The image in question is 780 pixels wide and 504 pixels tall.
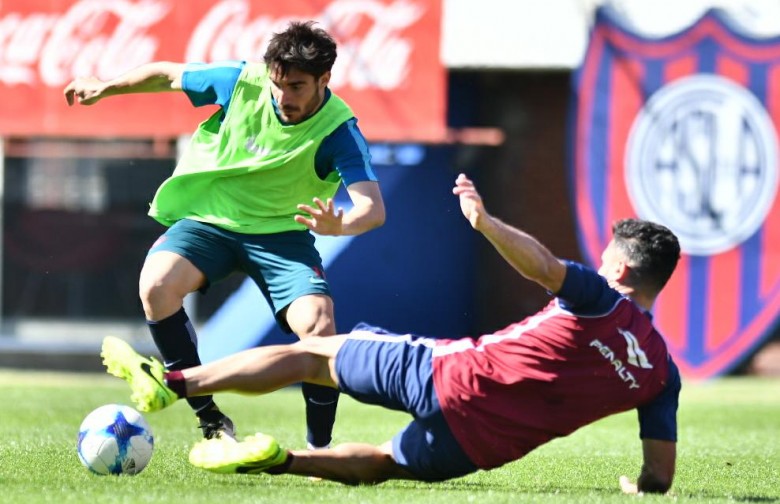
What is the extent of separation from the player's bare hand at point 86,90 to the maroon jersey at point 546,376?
2389mm

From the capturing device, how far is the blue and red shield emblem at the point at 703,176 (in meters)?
15.0

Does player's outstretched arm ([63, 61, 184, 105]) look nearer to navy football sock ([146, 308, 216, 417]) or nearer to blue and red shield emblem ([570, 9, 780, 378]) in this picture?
navy football sock ([146, 308, 216, 417])

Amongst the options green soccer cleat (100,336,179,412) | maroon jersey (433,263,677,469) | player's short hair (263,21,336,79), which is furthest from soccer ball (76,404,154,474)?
player's short hair (263,21,336,79)

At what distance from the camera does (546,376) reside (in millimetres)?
5613

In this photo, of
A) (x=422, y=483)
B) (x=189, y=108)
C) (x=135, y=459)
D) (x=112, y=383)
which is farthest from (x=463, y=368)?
(x=189, y=108)

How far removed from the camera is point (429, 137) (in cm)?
1598

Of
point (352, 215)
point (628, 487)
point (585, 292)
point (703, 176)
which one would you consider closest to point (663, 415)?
point (628, 487)

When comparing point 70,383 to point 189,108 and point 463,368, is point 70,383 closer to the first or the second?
point 189,108

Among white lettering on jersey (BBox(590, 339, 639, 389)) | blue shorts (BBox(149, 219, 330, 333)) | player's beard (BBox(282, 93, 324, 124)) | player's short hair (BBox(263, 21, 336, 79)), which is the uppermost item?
player's short hair (BBox(263, 21, 336, 79))

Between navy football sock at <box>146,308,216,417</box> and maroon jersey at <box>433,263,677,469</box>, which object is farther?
navy football sock at <box>146,308,216,417</box>

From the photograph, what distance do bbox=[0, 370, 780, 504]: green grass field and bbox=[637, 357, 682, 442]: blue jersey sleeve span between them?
281 mm

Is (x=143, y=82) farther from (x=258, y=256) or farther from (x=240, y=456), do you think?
(x=240, y=456)

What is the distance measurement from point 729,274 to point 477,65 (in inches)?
145

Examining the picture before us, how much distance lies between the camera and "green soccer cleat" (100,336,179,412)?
5.70 metres
